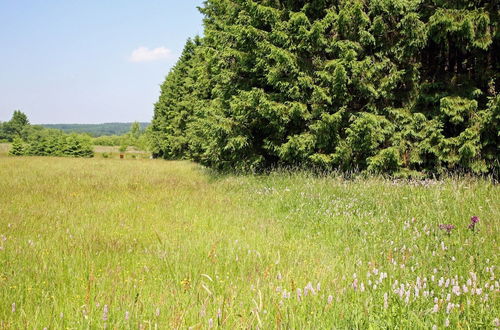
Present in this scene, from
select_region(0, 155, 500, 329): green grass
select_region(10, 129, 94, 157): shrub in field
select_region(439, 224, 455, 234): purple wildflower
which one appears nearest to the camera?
select_region(0, 155, 500, 329): green grass

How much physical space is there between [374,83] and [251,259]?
29.6 ft

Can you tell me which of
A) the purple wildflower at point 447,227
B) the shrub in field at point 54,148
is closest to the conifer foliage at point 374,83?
the purple wildflower at point 447,227

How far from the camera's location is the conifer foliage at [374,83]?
32.0 feet

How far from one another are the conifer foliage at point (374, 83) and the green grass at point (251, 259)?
260cm

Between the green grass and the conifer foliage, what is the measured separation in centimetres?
260

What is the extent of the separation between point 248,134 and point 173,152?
2240 cm

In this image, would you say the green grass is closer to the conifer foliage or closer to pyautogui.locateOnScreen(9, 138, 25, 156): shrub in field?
the conifer foliage

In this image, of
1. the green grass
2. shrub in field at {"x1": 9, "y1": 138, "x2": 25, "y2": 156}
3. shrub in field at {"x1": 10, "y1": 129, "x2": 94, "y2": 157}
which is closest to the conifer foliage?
the green grass

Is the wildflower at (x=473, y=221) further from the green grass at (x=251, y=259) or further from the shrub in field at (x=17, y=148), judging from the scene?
the shrub in field at (x=17, y=148)

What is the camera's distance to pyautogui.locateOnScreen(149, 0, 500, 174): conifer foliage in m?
9.74

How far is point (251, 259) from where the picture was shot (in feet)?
13.1

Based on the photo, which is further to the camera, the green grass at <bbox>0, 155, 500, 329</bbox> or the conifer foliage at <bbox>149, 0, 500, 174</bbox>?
the conifer foliage at <bbox>149, 0, 500, 174</bbox>

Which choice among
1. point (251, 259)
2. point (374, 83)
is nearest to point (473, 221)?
point (251, 259)

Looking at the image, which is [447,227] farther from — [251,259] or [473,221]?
[251,259]
